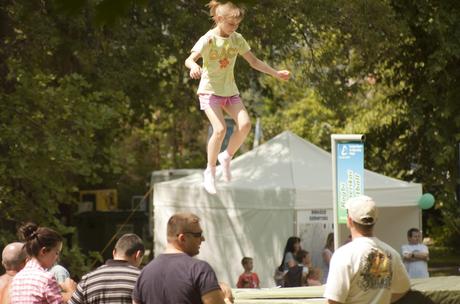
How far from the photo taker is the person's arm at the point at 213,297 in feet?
18.7

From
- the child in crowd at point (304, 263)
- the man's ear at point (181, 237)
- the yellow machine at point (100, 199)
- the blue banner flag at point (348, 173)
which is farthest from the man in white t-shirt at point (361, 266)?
the yellow machine at point (100, 199)

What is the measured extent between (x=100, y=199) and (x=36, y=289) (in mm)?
21949

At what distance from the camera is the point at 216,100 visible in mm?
9719

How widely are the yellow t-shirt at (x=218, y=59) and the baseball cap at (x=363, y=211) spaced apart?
12.1 feet

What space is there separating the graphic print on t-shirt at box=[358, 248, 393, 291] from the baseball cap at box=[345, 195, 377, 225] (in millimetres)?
154

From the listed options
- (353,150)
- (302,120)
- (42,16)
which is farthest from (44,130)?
(302,120)

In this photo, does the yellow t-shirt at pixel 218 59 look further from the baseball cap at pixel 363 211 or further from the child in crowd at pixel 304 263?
the child in crowd at pixel 304 263

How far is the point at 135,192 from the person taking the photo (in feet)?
123

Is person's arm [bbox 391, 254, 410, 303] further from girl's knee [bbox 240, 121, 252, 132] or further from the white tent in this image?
the white tent

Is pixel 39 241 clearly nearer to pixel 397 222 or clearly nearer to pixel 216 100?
pixel 216 100

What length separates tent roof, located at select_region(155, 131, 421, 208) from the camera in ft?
52.7

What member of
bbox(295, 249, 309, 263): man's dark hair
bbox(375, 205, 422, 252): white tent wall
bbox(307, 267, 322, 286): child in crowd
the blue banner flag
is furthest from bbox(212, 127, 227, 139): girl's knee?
bbox(375, 205, 422, 252): white tent wall

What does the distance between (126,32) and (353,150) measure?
1053cm

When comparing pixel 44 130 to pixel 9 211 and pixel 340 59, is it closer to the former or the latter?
pixel 9 211
